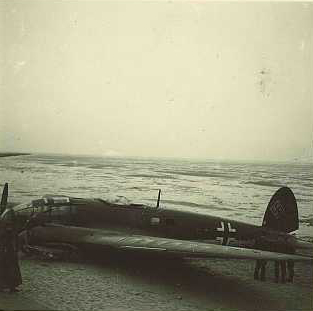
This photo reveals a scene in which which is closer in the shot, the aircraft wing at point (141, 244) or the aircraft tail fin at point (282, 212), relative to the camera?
the aircraft wing at point (141, 244)

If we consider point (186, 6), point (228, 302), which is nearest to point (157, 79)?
point (186, 6)

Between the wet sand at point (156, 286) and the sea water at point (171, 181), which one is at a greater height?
the sea water at point (171, 181)

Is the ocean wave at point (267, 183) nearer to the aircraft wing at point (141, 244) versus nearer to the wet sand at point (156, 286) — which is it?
the wet sand at point (156, 286)

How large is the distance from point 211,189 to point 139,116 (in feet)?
4.40

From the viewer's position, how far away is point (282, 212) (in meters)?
4.95

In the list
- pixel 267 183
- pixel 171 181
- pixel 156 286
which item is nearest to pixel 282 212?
pixel 267 183

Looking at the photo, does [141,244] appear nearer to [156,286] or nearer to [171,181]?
[156,286]

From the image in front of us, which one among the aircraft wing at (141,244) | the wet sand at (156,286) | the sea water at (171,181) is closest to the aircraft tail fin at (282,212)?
the sea water at (171,181)

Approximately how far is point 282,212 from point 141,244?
70.2 inches

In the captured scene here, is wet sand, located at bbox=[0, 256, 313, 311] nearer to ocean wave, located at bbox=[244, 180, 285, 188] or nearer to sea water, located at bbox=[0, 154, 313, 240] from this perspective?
sea water, located at bbox=[0, 154, 313, 240]

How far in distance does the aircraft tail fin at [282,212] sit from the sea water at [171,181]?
1.02 feet

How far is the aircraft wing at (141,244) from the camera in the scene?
398 centimetres

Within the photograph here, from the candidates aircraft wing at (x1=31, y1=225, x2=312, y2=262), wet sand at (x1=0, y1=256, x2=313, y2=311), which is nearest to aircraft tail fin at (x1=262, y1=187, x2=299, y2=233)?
wet sand at (x1=0, y1=256, x2=313, y2=311)

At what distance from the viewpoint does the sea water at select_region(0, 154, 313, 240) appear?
5293 millimetres
